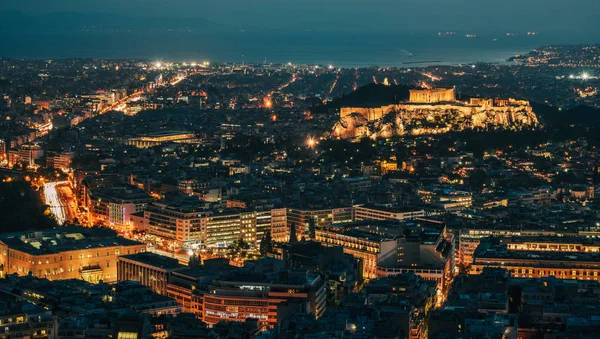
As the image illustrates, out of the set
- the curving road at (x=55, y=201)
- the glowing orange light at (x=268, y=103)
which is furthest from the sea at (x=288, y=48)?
the curving road at (x=55, y=201)

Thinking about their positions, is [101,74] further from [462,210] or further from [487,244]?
[487,244]

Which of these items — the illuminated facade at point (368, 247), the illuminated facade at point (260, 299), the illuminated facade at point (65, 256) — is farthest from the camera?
the illuminated facade at point (368, 247)

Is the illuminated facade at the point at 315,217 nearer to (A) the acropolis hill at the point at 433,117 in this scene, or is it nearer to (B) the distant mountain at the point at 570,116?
(A) the acropolis hill at the point at 433,117

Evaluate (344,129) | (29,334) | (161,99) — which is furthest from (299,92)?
(29,334)

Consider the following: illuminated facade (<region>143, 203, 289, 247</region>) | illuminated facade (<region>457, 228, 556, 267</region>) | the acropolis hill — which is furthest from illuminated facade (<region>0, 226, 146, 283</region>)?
the acropolis hill

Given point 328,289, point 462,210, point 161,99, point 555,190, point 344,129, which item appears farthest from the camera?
point 161,99

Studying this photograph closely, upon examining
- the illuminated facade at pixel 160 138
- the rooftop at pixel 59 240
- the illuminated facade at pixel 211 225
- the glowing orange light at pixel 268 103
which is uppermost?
the rooftop at pixel 59 240
